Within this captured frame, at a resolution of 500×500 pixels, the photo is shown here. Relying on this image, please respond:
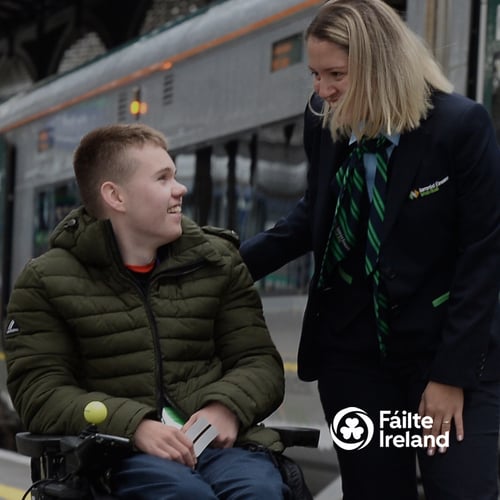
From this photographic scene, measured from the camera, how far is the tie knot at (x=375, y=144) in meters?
2.25

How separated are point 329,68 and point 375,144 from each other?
0.18 m

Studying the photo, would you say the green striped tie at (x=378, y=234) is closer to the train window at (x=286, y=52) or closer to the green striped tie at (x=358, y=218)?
the green striped tie at (x=358, y=218)

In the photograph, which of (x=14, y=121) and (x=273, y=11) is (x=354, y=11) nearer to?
(x=273, y=11)

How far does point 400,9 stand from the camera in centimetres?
362

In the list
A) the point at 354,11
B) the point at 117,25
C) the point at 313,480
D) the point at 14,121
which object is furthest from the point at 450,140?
the point at 117,25

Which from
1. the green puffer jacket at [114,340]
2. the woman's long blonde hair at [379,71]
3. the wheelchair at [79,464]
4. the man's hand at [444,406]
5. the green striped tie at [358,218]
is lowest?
the wheelchair at [79,464]

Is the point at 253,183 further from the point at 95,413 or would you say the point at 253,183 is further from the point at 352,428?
the point at 95,413

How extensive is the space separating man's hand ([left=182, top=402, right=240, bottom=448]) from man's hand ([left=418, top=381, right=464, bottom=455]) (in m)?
0.41

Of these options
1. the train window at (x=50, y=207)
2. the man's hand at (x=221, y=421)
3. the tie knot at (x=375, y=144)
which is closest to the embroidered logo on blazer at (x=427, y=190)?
the tie knot at (x=375, y=144)

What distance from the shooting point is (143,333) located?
2.36m

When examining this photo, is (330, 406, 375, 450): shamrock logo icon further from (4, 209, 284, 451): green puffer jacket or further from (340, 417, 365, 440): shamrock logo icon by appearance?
(4, 209, 284, 451): green puffer jacket

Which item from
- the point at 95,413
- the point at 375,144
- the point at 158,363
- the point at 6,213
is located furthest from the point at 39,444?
the point at 6,213

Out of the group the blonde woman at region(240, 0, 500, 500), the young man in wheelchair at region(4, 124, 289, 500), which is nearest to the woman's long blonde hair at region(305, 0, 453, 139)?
the blonde woman at region(240, 0, 500, 500)

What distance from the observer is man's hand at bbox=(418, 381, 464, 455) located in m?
2.17
